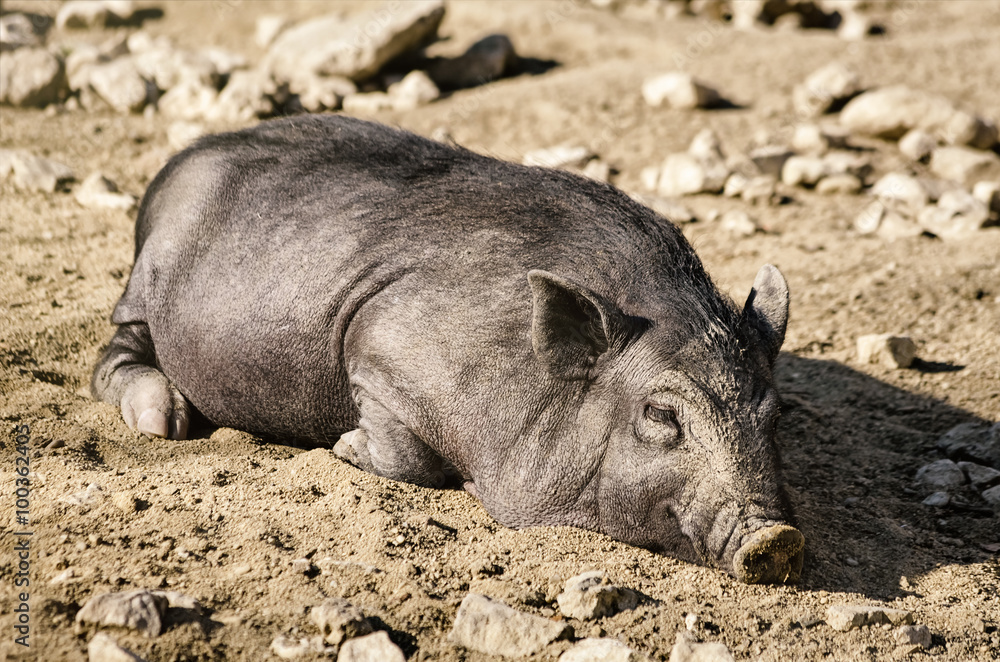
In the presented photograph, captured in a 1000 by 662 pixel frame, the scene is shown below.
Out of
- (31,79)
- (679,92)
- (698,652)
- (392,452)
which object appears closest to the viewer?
(698,652)

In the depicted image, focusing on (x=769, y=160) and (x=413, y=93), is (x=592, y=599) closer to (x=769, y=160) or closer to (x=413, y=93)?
(x=769, y=160)

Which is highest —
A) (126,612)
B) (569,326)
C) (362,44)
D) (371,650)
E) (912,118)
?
(569,326)

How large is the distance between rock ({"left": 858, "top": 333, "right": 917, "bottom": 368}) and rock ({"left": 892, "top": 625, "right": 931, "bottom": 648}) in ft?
8.84

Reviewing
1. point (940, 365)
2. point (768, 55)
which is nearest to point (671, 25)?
point (768, 55)

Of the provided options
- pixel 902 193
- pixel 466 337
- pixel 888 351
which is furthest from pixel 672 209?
pixel 466 337

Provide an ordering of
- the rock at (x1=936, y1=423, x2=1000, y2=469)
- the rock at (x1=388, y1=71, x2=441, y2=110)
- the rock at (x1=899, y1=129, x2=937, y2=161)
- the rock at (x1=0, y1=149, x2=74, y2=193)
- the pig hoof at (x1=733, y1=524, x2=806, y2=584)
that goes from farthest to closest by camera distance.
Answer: the rock at (x1=388, y1=71, x2=441, y2=110), the rock at (x1=899, y1=129, x2=937, y2=161), the rock at (x1=0, y1=149, x2=74, y2=193), the rock at (x1=936, y1=423, x2=1000, y2=469), the pig hoof at (x1=733, y1=524, x2=806, y2=584)

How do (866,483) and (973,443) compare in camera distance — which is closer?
(866,483)

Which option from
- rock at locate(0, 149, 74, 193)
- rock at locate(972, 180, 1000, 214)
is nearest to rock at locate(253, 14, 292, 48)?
rock at locate(0, 149, 74, 193)

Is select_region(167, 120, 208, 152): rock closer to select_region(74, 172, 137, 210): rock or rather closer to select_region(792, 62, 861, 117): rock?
select_region(74, 172, 137, 210): rock

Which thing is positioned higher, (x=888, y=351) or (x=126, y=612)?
(x=126, y=612)

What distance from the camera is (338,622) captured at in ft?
10.4

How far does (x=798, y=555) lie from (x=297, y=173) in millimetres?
2960

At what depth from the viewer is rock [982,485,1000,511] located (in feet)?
15.4

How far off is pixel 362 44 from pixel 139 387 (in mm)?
6530
